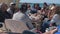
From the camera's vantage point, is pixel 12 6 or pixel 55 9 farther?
pixel 12 6

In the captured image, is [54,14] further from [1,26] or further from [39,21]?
[1,26]

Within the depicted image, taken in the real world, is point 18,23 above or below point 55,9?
below

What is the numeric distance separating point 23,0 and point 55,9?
1.74 m

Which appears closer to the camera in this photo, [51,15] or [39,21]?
[39,21]

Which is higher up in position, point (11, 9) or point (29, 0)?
point (29, 0)

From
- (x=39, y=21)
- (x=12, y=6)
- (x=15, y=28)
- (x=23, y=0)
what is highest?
(x=23, y=0)

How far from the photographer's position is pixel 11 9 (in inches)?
227

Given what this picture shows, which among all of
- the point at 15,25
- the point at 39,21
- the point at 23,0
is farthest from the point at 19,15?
the point at 23,0

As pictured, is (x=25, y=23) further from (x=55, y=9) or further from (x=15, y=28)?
(x=55, y=9)

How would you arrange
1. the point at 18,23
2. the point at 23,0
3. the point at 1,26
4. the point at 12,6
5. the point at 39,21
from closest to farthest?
1. the point at 18,23
2. the point at 1,26
3. the point at 39,21
4. the point at 12,6
5. the point at 23,0

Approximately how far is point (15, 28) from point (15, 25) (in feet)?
0.23

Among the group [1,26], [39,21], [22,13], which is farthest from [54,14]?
[1,26]

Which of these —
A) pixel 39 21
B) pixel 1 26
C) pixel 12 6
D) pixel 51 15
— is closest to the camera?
pixel 1 26

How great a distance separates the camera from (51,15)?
16.4ft
